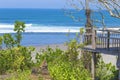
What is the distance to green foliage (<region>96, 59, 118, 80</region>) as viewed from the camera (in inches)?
663

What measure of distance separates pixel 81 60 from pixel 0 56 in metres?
3.32

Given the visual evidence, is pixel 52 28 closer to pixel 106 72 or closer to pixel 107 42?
pixel 106 72

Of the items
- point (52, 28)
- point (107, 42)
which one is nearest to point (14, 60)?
point (107, 42)

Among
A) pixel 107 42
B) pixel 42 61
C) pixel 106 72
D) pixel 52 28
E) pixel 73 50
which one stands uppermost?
pixel 52 28

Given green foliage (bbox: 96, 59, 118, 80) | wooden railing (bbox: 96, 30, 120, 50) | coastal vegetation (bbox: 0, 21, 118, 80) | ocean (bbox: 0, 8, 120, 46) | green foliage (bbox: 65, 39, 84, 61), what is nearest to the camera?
wooden railing (bbox: 96, 30, 120, 50)

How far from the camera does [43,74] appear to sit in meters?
17.5

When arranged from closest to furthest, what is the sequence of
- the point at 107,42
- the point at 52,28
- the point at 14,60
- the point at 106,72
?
the point at 107,42 → the point at 106,72 → the point at 14,60 → the point at 52,28

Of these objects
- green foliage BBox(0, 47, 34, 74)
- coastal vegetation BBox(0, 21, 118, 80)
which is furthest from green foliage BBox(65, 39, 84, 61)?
green foliage BBox(0, 47, 34, 74)

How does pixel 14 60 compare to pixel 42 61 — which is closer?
pixel 14 60

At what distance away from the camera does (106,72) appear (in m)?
17.3

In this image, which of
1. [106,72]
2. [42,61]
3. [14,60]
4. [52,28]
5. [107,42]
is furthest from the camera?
[52,28]

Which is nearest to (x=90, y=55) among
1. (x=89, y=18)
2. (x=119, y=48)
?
(x=89, y=18)

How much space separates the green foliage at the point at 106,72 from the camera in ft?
55.2

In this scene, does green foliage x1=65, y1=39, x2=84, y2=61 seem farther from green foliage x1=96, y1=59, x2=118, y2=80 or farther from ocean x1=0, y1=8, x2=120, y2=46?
green foliage x1=96, y1=59, x2=118, y2=80
